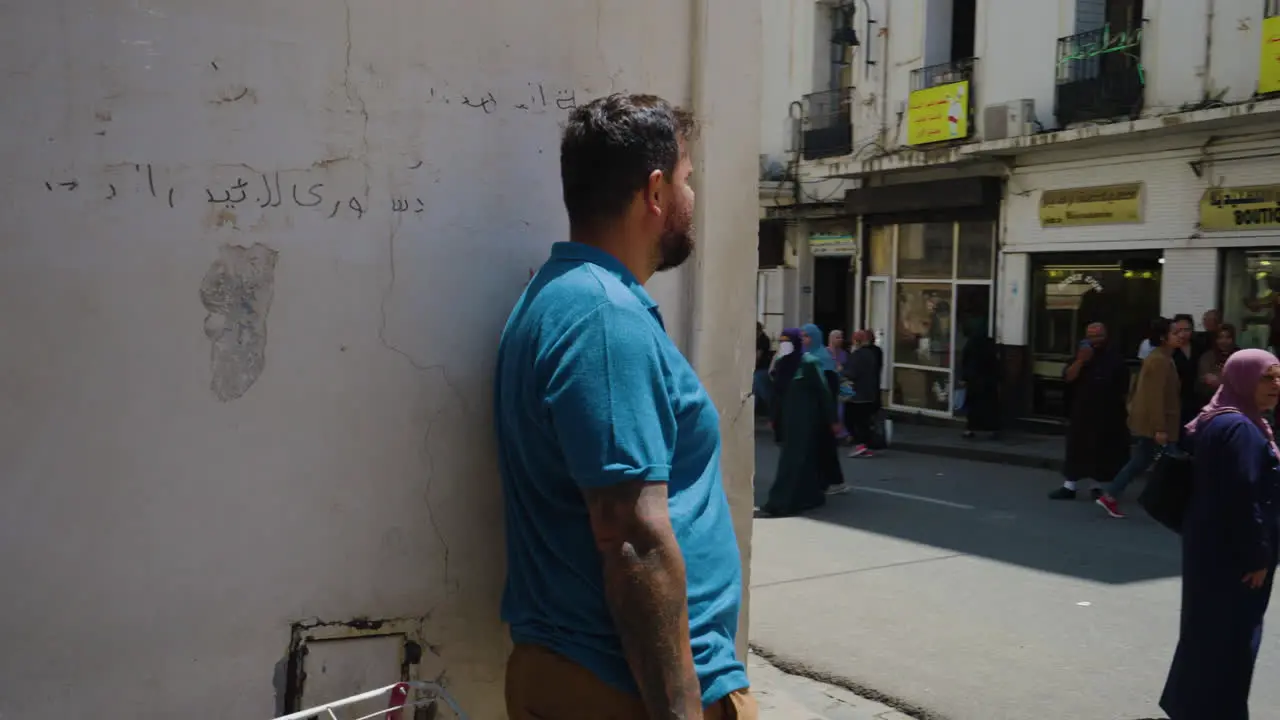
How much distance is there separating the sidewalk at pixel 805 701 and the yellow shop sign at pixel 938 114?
45.4 ft

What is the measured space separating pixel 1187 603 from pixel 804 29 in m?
18.7

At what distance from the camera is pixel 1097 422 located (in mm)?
11430

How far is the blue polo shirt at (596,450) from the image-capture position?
176 cm

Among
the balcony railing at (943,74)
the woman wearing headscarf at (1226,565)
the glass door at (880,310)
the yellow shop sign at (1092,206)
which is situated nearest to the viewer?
the woman wearing headscarf at (1226,565)

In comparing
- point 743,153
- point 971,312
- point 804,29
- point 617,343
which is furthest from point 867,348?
point 617,343

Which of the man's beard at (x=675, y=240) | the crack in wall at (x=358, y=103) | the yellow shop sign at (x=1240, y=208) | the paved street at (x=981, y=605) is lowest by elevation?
the paved street at (x=981, y=605)

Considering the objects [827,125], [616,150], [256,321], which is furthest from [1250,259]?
[256,321]

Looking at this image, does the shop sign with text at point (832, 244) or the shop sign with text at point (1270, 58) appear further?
the shop sign with text at point (832, 244)

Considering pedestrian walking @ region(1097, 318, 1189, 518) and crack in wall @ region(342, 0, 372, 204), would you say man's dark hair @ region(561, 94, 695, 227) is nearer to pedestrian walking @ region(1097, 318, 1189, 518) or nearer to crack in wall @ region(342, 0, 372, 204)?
crack in wall @ region(342, 0, 372, 204)

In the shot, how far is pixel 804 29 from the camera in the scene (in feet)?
70.9

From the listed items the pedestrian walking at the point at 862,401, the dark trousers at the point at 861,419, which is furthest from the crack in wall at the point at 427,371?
the dark trousers at the point at 861,419

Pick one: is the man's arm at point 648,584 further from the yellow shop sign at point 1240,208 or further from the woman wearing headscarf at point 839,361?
the yellow shop sign at point 1240,208

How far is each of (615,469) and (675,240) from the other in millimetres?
566

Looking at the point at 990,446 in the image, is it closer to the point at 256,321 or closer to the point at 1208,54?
the point at 1208,54
